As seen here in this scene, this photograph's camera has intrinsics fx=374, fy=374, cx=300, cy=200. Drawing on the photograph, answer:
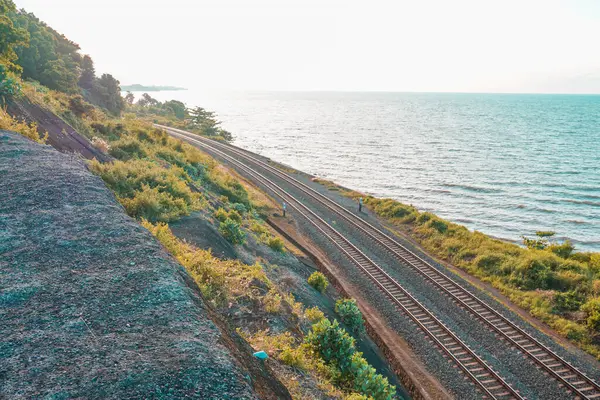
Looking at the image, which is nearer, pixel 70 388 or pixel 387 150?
pixel 70 388

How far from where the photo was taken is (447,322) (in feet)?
58.6

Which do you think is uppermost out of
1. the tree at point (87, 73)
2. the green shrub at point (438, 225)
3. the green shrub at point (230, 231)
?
the tree at point (87, 73)

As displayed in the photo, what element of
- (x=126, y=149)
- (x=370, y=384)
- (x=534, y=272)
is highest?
(x=126, y=149)

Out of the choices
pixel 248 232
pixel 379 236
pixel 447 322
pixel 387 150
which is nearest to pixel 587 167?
pixel 387 150

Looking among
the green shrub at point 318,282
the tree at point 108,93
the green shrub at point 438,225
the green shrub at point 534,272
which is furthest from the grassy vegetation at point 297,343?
the tree at point 108,93

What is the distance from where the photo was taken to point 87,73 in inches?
2234

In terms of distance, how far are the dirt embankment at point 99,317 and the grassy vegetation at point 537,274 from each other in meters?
18.2

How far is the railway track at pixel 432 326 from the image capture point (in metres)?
14.1

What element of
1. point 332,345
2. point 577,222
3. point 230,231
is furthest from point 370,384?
point 577,222

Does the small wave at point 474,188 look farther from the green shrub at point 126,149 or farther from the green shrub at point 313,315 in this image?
the green shrub at point 313,315

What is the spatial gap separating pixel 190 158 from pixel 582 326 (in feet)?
95.2

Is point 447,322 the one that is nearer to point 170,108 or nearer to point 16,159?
point 16,159

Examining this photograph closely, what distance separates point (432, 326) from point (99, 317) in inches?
610

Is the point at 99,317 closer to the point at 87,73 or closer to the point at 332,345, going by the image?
the point at 332,345
